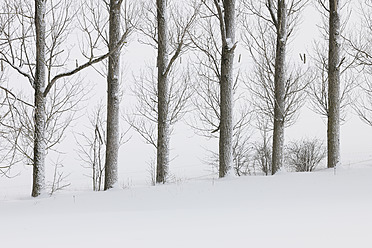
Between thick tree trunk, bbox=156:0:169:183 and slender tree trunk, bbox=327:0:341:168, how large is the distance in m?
4.78

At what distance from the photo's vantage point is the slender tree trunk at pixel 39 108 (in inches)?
340

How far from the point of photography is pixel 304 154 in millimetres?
21234

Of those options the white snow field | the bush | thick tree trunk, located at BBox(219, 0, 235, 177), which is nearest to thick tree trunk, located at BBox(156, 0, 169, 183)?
thick tree trunk, located at BBox(219, 0, 235, 177)

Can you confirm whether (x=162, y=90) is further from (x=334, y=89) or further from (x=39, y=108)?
(x=334, y=89)

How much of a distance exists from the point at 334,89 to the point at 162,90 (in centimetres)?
501

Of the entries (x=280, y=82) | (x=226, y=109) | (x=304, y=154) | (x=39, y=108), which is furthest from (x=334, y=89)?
(x=304, y=154)

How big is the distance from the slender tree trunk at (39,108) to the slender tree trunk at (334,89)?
7900 millimetres

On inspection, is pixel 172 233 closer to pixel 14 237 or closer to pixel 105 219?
pixel 105 219

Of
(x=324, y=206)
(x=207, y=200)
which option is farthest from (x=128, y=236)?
(x=324, y=206)

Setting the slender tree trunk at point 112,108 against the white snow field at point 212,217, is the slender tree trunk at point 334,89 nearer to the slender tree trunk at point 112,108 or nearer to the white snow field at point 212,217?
the white snow field at point 212,217

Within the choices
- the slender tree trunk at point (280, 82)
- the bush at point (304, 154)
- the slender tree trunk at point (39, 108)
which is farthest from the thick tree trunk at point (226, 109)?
the bush at point (304, 154)

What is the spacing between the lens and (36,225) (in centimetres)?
469

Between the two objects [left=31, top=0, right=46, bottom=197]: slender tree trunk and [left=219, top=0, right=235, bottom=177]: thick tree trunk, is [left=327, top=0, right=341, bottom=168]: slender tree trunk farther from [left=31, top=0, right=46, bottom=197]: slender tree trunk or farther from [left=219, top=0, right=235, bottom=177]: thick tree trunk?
[left=31, top=0, right=46, bottom=197]: slender tree trunk

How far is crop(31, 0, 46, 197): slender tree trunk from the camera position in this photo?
28.3 ft
